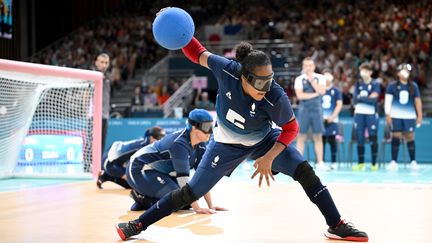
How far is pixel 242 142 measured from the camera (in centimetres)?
522

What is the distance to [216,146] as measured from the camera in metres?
5.23

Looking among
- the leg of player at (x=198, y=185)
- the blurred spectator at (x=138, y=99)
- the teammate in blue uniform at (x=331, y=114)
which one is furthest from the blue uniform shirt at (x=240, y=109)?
the blurred spectator at (x=138, y=99)

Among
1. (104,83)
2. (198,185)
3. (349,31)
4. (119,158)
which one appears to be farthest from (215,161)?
(349,31)

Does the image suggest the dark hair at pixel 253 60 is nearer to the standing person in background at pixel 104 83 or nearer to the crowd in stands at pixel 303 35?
the standing person in background at pixel 104 83

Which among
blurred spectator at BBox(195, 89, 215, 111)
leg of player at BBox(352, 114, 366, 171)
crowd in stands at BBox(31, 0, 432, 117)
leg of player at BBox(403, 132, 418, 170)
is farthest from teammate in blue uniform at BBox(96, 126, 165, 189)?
crowd in stands at BBox(31, 0, 432, 117)

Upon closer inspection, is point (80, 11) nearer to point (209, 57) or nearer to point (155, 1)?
point (155, 1)

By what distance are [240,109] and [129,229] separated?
Result: 125cm

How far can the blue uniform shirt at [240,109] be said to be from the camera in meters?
5.02

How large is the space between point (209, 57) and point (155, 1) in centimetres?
2507

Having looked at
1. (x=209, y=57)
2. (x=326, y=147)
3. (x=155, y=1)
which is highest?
(x=155, y=1)

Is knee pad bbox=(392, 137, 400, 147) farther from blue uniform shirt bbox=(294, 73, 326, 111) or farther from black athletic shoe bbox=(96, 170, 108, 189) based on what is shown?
black athletic shoe bbox=(96, 170, 108, 189)

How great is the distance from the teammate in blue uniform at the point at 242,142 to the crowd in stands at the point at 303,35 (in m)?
13.8

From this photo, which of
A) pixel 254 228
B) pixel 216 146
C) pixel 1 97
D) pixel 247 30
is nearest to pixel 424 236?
pixel 254 228

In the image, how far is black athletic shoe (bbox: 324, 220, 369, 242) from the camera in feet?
16.9
